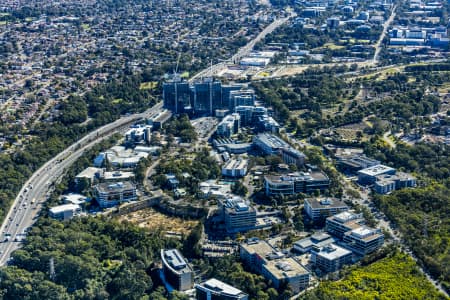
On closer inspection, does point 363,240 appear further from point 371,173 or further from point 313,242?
point 371,173

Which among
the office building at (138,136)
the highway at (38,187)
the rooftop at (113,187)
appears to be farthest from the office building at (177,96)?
the rooftop at (113,187)

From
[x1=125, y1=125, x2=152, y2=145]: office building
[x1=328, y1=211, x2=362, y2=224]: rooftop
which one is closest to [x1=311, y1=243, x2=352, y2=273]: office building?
[x1=328, y1=211, x2=362, y2=224]: rooftop

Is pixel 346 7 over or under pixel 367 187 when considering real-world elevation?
over

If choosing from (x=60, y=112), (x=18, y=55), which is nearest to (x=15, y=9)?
(x=18, y=55)

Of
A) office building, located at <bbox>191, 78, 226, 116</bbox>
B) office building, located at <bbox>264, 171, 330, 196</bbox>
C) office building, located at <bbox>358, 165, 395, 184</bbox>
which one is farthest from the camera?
office building, located at <bbox>191, 78, 226, 116</bbox>

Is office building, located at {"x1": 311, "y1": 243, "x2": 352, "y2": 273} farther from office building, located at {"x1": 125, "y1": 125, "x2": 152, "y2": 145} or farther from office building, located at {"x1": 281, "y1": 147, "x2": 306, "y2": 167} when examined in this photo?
office building, located at {"x1": 125, "y1": 125, "x2": 152, "y2": 145}

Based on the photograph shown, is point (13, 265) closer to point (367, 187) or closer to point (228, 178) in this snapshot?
point (228, 178)
